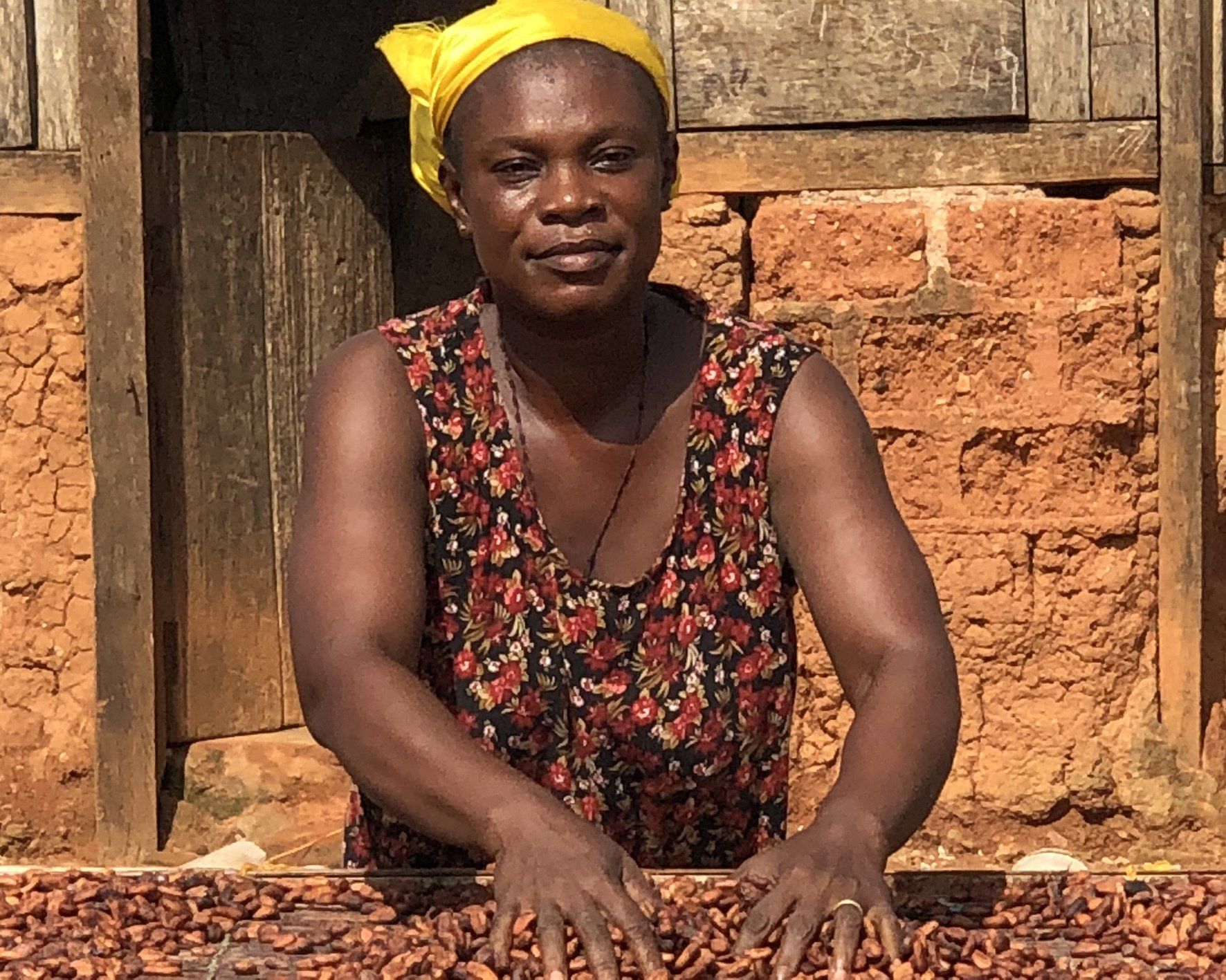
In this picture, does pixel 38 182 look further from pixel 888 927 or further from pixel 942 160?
pixel 888 927

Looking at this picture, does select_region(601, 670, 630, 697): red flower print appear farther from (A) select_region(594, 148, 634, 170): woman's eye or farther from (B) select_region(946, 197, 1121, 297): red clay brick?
(B) select_region(946, 197, 1121, 297): red clay brick

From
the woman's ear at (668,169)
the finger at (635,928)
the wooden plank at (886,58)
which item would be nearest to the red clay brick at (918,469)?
the wooden plank at (886,58)

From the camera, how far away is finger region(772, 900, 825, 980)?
2.66 meters

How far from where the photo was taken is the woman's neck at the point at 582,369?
3512 mm

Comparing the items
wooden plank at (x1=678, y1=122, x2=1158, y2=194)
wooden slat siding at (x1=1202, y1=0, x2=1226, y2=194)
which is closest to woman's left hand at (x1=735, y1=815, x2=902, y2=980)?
wooden plank at (x1=678, y1=122, x2=1158, y2=194)

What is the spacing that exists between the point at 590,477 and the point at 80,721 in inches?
115

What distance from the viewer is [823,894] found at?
2.78 meters

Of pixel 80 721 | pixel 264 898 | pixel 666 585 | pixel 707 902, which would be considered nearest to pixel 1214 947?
pixel 707 902

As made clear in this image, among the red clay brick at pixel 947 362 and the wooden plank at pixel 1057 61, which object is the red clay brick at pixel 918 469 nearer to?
the red clay brick at pixel 947 362

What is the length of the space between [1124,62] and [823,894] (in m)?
3.49

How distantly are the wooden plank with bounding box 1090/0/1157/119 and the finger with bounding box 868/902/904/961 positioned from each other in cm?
341

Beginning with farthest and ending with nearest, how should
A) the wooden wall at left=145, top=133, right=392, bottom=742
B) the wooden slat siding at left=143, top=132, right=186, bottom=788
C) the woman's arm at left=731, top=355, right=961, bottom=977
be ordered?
the wooden wall at left=145, top=133, right=392, bottom=742 < the wooden slat siding at left=143, top=132, right=186, bottom=788 < the woman's arm at left=731, top=355, right=961, bottom=977

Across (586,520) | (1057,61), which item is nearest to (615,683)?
(586,520)

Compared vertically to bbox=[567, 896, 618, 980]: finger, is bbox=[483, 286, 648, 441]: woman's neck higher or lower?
higher
